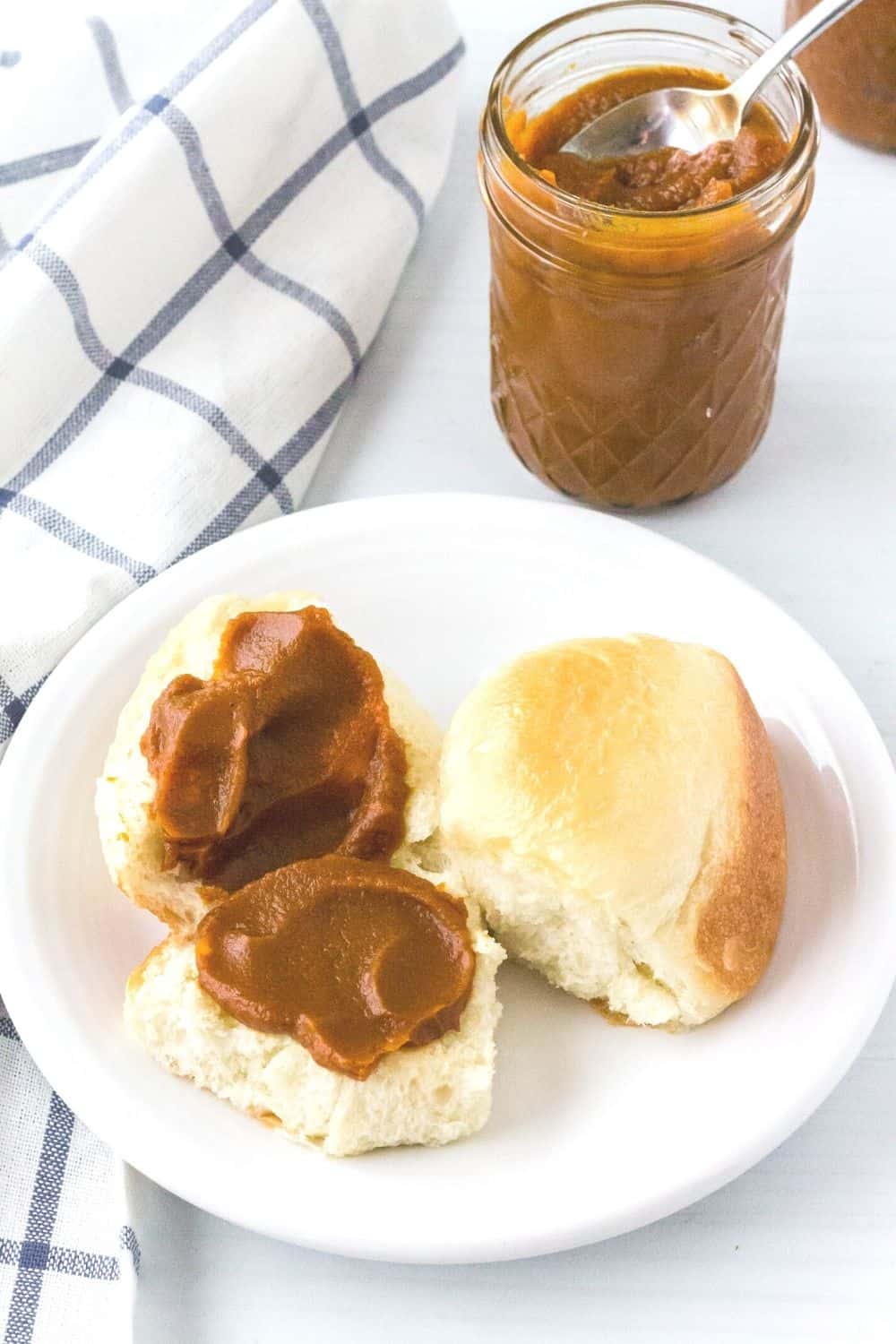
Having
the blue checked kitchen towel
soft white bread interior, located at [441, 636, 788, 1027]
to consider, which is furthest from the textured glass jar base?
soft white bread interior, located at [441, 636, 788, 1027]

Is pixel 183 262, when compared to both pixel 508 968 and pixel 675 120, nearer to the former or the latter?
pixel 675 120

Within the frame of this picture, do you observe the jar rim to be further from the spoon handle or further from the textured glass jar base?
the textured glass jar base

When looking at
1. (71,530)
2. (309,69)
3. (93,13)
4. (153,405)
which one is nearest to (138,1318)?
(71,530)

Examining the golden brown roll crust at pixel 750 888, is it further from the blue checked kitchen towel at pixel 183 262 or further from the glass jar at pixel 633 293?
the blue checked kitchen towel at pixel 183 262

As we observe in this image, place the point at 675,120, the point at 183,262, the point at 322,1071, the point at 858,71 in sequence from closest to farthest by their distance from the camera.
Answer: the point at 322,1071
the point at 675,120
the point at 183,262
the point at 858,71

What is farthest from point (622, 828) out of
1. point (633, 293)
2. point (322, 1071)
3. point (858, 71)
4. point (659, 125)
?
point (858, 71)

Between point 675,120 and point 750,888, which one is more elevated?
point 675,120

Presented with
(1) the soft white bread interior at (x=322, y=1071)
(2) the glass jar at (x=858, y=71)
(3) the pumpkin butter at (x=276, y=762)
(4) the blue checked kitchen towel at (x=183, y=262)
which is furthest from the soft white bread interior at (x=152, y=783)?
(2) the glass jar at (x=858, y=71)
